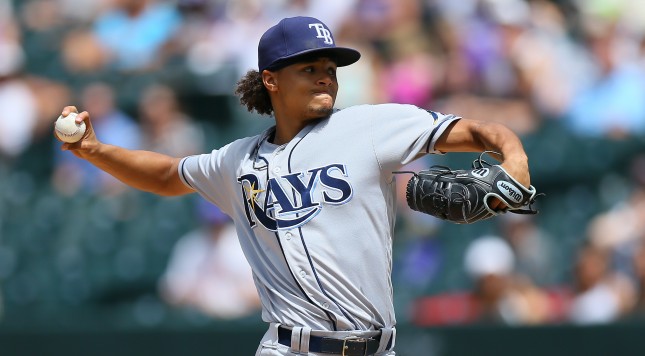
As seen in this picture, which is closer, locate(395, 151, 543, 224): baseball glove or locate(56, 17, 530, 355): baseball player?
locate(395, 151, 543, 224): baseball glove

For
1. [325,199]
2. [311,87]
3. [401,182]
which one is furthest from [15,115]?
[325,199]

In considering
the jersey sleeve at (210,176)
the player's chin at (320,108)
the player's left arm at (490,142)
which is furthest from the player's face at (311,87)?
the player's left arm at (490,142)

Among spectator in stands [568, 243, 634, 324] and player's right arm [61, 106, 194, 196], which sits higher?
player's right arm [61, 106, 194, 196]

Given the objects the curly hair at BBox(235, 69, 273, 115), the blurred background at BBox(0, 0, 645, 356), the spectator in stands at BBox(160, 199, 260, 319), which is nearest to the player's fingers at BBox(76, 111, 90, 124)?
the curly hair at BBox(235, 69, 273, 115)

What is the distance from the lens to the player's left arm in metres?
3.29

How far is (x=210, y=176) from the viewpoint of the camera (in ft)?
13.3

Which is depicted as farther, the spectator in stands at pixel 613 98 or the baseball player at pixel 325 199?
the spectator in stands at pixel 613 98

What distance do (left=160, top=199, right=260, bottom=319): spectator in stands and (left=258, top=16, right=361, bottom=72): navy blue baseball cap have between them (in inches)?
146

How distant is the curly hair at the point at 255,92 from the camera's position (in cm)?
411

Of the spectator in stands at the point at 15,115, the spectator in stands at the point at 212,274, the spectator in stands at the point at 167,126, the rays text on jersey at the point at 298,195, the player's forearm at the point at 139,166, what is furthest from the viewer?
the spectator in stands at the point at 15,115

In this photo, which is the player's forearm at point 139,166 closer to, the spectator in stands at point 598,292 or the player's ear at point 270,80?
the player's ear at point 270,80

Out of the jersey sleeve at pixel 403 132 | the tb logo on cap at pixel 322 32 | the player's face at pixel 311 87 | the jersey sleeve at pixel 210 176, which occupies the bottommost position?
the jersey sleeve at pixel 210 176

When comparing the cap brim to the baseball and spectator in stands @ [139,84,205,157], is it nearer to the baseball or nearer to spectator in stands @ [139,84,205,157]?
the baseball

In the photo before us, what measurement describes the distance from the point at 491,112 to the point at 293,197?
14.9 ft
